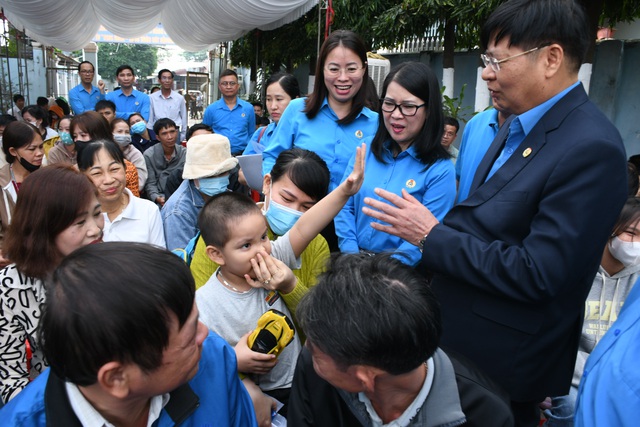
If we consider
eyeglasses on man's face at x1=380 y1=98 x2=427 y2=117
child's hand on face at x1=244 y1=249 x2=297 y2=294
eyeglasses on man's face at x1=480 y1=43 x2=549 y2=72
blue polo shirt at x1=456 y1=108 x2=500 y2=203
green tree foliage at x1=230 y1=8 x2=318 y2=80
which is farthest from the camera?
green tree foliage at x1=230 y1=8 x2=318 y2=80

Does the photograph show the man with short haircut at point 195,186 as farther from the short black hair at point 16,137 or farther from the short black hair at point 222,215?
the short black hair at point 16,137

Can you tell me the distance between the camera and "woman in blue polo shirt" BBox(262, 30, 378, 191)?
2.92 m

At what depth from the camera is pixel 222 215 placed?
1.93 m

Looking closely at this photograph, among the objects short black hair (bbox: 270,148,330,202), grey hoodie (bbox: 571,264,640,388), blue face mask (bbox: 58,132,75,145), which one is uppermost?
short black hair (bbox: 270,148,330,202)

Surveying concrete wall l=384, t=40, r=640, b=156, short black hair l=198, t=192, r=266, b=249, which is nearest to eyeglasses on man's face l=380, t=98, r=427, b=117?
short black hair l=198, t=192, r=266, b=249

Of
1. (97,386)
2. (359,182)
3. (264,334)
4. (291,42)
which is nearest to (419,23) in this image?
(291,42)

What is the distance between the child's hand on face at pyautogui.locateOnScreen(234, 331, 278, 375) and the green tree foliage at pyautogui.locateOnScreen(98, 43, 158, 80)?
61705 mm

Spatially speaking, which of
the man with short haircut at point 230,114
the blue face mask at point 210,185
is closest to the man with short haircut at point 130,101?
the man with short haircut at point 230,114

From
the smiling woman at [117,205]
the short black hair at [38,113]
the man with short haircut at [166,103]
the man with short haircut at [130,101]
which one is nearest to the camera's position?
the smiling woman at [117,205]

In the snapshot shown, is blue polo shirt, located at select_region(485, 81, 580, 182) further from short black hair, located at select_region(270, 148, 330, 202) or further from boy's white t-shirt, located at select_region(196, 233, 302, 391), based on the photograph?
boy's white t-shirt, located at select_region(196, 233, 302, 391)

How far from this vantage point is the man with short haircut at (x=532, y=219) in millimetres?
1480

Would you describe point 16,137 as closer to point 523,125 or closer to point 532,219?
point 523,125

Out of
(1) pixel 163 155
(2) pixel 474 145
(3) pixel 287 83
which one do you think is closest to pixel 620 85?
(3) pixel 287 83

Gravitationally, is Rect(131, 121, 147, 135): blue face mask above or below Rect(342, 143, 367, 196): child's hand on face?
below
